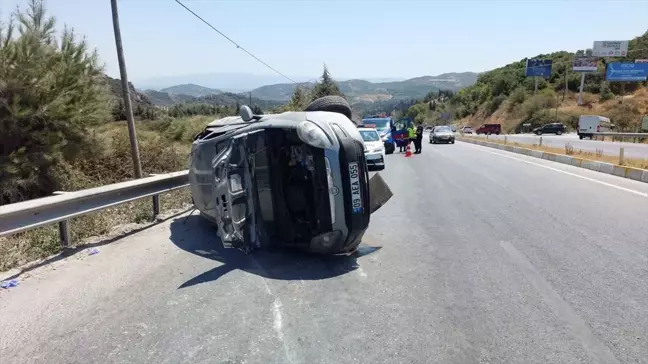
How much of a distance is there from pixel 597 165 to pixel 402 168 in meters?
6.23

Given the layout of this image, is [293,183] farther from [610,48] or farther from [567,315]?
[610,48]

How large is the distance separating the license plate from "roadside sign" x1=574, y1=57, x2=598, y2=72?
77722 millimetres

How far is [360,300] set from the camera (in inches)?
167

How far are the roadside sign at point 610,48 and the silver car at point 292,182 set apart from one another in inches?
3066

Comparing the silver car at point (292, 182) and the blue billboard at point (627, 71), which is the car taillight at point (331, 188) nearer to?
the silver car at point (292, 182)

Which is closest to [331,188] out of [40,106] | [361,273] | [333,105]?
[361,273]

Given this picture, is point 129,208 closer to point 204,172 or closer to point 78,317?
point 204,172

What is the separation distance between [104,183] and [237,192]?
8.46 m

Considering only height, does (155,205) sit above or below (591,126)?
above

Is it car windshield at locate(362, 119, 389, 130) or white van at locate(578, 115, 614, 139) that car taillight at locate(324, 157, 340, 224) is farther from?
white van at locate(578, 115, 614, 139)

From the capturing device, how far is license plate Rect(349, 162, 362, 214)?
5086mm

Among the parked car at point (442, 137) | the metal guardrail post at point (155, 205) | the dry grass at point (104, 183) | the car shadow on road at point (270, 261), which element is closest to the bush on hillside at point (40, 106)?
the dry grass at point (104, 183)

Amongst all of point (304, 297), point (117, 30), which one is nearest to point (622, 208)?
point (304, 297)

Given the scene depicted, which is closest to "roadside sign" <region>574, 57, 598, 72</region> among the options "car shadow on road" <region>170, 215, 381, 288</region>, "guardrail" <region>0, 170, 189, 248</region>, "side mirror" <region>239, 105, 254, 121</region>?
"guardrail" <region>0, 170, 189, 248</region>
